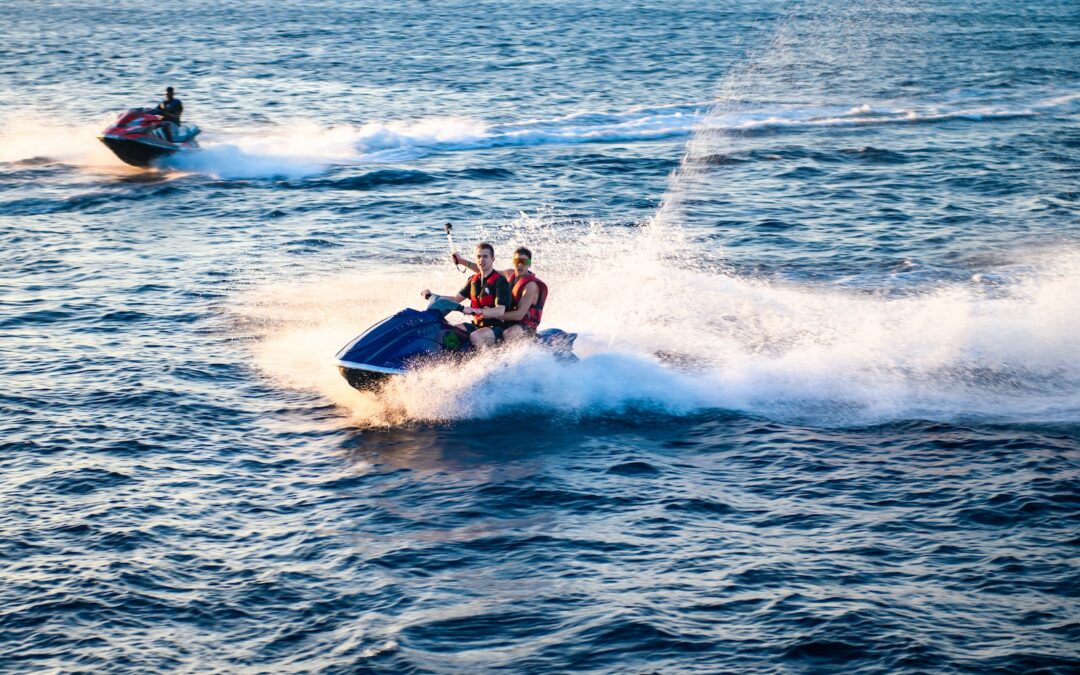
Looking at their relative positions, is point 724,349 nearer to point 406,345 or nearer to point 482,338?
point 482,338

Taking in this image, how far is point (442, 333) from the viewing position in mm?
15180

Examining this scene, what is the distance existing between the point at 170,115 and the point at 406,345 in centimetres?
1702

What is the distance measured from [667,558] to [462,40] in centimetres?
4781

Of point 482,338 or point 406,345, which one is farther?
point 482,338

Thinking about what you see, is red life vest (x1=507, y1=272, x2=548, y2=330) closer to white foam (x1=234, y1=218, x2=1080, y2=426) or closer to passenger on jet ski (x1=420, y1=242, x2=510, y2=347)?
passenger on jet ski (x1=420, y1=242, x2=510, y2=347)

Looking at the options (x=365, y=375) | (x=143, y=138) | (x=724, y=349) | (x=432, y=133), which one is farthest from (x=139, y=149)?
(x=724, y=349)

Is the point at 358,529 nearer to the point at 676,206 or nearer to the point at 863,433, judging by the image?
the point at 863,433

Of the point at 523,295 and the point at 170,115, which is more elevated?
the point at 170,115

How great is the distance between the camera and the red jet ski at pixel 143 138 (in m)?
28.6

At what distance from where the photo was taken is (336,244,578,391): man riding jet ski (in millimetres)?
14609

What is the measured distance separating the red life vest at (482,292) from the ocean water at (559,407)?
78 cm

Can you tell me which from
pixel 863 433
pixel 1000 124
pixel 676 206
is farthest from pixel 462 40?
pixel 863 433

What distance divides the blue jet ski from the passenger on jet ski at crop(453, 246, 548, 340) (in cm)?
26

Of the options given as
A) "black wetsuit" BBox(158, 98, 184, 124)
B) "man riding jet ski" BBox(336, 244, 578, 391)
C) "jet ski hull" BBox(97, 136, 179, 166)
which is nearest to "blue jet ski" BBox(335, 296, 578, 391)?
"man riding jet ski" BBox(336, 244, 578, 391)
